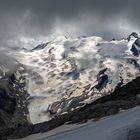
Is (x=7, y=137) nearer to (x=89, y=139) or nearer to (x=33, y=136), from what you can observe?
(x=33, y=136)

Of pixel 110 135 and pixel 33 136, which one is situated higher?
pixel 110 135

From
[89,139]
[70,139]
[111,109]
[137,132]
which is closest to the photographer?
[137,132]

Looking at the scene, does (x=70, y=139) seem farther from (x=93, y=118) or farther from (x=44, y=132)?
(x=44, y=132)

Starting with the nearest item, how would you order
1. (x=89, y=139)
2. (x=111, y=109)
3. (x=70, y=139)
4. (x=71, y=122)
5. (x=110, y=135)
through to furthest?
1. (x=110, y=135)
2. (x=89, y=139)
3. (x=70, y=139)
4. (x=111, y=109)
5. (x=71, y=122)

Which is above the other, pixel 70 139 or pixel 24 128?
pixel 70 139

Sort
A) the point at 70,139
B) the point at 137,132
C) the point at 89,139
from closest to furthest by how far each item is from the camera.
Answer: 1. the point at 137,132
2. the point at 89,139
3. the point at 70,139

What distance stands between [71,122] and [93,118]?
5.22 metres

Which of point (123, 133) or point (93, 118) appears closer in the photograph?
point (123, 133)

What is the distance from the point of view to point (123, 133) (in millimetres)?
24344

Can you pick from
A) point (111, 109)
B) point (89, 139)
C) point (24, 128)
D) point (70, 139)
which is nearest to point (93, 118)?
point (111, 109)

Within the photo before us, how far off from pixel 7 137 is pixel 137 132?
150 ft

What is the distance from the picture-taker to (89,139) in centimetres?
2820

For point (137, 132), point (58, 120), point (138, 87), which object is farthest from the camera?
point (138, 87)

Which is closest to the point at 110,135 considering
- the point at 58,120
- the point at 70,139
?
the point at 70,139
